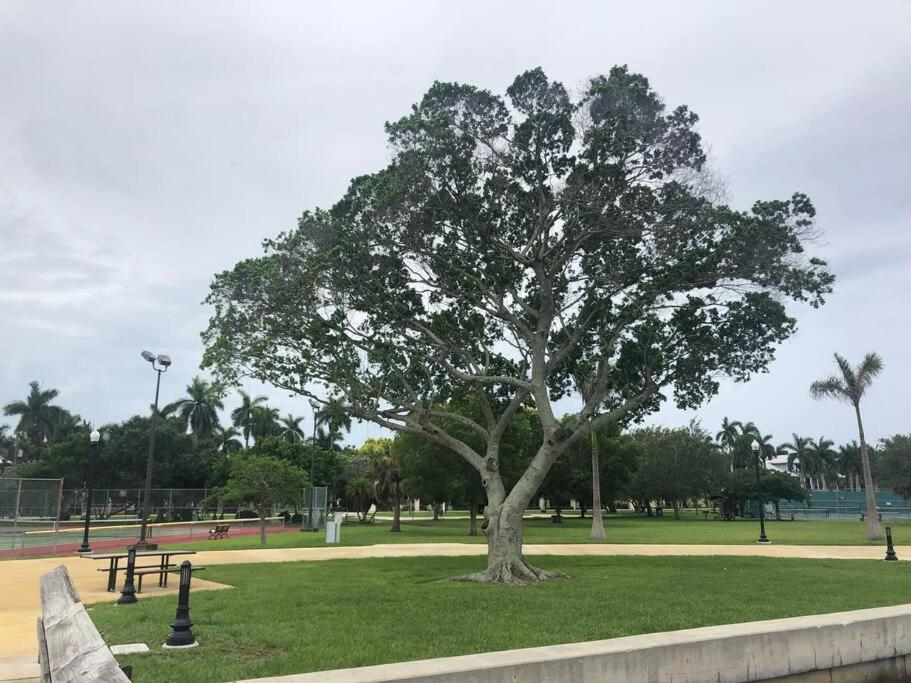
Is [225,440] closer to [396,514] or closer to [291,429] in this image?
[291,429]

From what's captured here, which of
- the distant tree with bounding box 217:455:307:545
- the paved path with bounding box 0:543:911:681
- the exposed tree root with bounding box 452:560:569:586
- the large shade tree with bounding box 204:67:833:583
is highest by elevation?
the large shade tree with bounding box 204:67:833:583

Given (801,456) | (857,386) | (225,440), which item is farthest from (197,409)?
(801,456)

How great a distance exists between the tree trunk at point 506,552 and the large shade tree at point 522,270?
5 cm

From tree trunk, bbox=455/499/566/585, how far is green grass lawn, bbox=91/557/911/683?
0.64 meters

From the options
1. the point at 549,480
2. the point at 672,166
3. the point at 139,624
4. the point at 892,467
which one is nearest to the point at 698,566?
the point at 672,166

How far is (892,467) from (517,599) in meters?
52.3

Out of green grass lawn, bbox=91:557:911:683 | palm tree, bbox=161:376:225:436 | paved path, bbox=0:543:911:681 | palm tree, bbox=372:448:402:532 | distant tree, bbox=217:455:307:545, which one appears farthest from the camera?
palm tree, bbox=161:376:225:436

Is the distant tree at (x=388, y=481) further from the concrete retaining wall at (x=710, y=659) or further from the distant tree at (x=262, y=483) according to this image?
the concrete retaining wall at (x=710, y=659)

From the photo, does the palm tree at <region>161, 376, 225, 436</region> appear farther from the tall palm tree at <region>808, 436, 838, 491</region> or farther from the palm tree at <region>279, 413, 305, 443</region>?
the tall palm tree at <region>808, 436, 838, 491</region>

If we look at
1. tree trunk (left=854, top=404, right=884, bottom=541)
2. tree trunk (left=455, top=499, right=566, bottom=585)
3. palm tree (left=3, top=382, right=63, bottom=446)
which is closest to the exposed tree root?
tree trunk (left=455, top=499, right=566, bottom=585)

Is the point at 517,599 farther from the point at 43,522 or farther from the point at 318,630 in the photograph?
the point at 43,522

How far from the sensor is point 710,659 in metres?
6.43

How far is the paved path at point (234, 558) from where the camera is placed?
9.98 m

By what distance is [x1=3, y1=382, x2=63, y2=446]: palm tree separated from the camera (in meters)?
80.4
